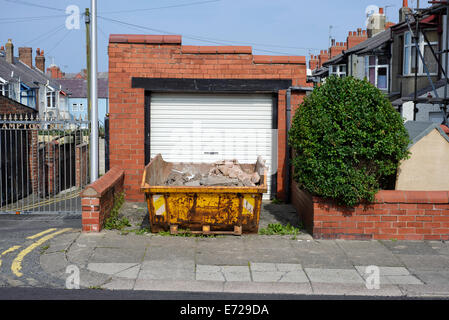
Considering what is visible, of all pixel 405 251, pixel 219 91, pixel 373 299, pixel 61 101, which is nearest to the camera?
pixel 373 299

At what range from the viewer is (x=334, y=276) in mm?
6719

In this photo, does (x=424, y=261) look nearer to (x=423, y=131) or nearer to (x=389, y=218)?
(x=389, y=218)

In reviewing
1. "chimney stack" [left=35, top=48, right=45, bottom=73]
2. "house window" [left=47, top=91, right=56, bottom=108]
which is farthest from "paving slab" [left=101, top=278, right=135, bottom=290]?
"chimney stack" [left=35, top=48, right=45, bottom=73]

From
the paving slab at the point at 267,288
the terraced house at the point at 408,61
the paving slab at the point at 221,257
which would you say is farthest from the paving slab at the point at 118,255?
the terraced house at the point at 408,61

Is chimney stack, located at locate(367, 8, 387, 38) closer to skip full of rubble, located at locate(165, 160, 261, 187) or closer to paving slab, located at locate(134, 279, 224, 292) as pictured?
skip full of rubble, located at locate(165, 160, 261, 187)

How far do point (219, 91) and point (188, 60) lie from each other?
3.34 ft

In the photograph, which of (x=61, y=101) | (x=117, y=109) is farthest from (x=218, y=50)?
(x=61, y=101)

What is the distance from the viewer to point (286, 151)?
1170 centimetres

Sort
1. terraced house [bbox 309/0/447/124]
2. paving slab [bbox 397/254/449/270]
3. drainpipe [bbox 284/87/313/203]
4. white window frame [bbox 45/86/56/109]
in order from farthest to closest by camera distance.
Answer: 1. white window frame [bbox 45/86/56/109]
2. terraced house [bbox 309/0/447/124]
3. drainpipe [bbox 284/87/313/203]
4. paving slab [bbox 397/254/449/270]

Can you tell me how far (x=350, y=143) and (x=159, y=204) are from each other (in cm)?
340

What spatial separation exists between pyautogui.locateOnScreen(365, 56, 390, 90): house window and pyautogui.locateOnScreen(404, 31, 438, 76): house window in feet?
16.1

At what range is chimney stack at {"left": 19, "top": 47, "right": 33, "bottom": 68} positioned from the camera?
48559 millimetres
